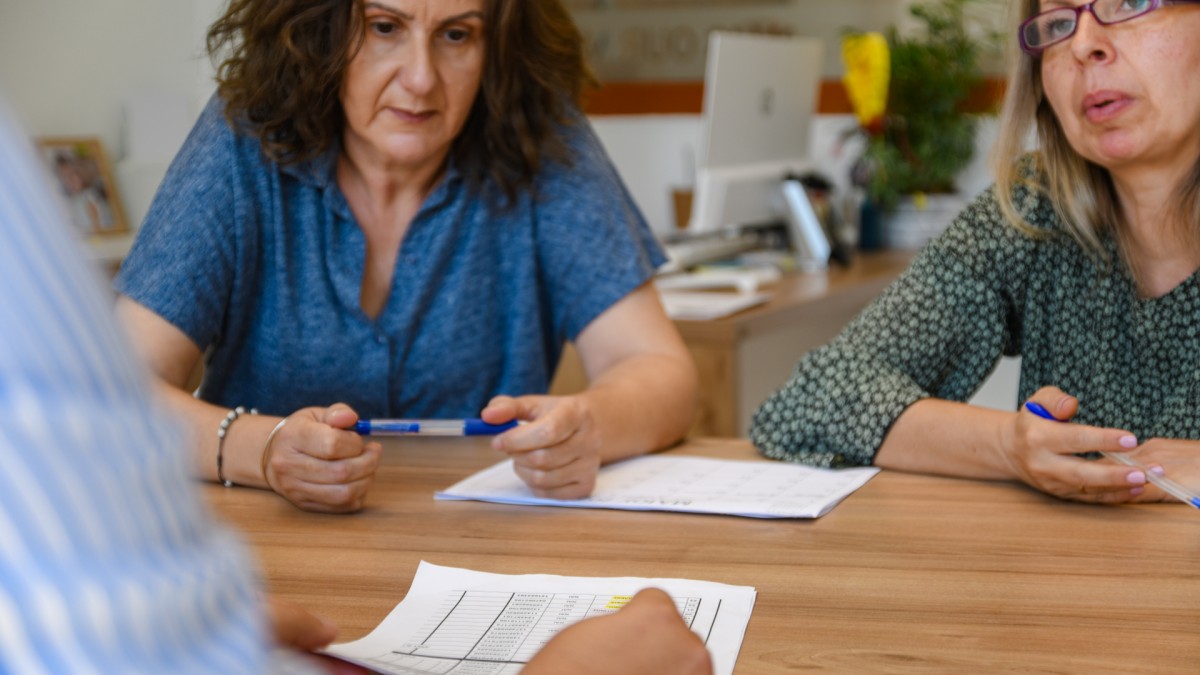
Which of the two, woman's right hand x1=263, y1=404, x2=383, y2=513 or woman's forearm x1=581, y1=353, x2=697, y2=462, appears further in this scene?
woman's forearm x1=581, y1=353, x2=697, y2=462

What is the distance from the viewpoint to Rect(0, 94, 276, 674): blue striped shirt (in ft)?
1.15

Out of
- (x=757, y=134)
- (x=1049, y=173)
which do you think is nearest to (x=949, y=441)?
(x=1049, y=173)

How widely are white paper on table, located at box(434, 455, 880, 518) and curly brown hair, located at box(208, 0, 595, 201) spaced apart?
1.41ft

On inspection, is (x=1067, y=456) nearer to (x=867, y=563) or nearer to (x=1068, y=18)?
(x=867, y=563)

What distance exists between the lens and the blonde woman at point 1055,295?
4.12ft

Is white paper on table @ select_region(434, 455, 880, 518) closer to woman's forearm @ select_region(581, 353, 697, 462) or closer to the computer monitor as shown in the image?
woman's forearm @ select_region(581, 353, 697, 462)

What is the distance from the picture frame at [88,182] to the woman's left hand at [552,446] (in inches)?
95.8

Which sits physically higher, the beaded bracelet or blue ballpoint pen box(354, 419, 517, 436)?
blue ballpoint pen box(354, 419, 517, 436)

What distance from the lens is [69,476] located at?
36 centimetres

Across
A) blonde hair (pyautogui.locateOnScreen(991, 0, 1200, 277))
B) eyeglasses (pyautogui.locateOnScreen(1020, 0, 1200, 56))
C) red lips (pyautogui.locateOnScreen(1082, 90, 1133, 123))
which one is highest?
eyeglasses (pyautogui.locateOnScreen(1020, 0, 1200, 56))

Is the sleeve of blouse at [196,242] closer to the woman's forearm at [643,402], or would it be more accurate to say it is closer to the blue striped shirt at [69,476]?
the woman's forearm at [643,402]

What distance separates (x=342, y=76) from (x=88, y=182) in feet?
7.26

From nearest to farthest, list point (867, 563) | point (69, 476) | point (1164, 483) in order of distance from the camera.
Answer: point (69, 476), point (867, 563), point (1164, 483)

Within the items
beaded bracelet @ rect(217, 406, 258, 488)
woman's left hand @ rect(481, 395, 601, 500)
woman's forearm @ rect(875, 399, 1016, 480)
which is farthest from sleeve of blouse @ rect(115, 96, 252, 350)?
woman's forearm @ rect(875, 399, 1016, 480)
